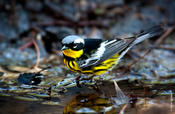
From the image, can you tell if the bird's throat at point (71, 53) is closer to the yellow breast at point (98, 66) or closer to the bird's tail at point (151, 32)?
the yellow breast at point (98, 66)

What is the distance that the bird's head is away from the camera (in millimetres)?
3617

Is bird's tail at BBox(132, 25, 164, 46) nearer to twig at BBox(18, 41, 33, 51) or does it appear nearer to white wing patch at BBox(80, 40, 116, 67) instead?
white wing patch at BBox(80, 40, 116, 67)

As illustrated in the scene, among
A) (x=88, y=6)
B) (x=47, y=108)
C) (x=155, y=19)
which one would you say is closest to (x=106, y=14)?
(x=88, y=6)

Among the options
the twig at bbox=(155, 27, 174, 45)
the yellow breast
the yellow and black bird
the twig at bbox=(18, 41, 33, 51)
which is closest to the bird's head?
the yellow and black bird

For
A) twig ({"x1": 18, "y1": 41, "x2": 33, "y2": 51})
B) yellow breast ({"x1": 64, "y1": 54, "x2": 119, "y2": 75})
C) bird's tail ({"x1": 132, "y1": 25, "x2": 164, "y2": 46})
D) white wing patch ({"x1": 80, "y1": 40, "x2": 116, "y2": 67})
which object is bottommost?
yellow breast ({"x1": 64, "y1": 54, "x2": 119, "y2": 75})

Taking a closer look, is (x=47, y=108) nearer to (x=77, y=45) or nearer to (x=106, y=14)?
(x=77, y=45)

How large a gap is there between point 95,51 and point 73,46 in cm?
35

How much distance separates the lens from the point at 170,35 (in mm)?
5309

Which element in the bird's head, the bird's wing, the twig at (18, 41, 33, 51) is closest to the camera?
the bird's head

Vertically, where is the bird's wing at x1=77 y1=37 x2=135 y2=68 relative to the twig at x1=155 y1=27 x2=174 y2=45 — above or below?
below

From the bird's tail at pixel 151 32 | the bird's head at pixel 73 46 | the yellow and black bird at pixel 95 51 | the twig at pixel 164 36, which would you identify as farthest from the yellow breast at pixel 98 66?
the twig at pixel 164 36

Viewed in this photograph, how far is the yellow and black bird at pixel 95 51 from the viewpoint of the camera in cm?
368

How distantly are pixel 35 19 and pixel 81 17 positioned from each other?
91cm

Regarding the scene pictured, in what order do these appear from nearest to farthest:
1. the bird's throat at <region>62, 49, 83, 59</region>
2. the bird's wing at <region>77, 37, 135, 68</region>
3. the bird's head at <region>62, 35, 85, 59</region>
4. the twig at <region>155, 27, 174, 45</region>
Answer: the bird's head at <region>62, 35, 85, 59</region>, the bird's throat at <region>62, 49, 83, 59</region>, the bird's wing at <region>77, 37, 135, 68</region>, the twig at <region>155, 27, 174, 45</region>
